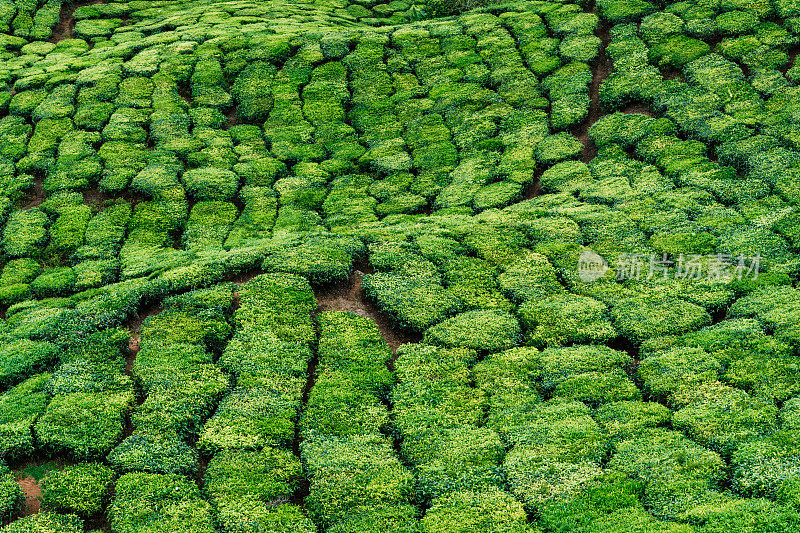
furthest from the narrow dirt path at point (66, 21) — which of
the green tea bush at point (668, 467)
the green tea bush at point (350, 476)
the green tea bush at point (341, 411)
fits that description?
the green tea bush at point (668, 467)

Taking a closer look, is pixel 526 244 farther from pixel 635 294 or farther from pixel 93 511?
pixel 93 511

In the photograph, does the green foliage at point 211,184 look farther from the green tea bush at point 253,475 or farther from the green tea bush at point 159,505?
the green tea bush at point 159,505

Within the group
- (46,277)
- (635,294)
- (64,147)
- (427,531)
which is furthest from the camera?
(64,147)

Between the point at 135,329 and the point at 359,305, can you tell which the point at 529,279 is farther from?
the point at 135,329

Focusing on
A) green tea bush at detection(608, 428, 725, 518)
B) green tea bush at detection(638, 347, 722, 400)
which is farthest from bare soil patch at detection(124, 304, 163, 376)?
green tea bush at detection(638, 347, 722, 400)

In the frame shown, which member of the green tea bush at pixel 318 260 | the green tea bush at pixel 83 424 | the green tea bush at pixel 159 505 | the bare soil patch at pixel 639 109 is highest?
the bare soil patch at pixel 639 109

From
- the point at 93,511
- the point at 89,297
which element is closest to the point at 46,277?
the point at 89,297
